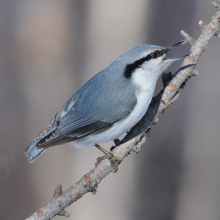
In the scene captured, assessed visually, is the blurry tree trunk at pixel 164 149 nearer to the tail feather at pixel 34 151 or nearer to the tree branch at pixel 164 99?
the tree branch at pixel 164 99

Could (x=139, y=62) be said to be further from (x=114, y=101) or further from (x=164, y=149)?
(x=164, y=149)

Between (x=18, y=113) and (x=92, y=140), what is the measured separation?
2249mm

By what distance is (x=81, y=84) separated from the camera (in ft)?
14.7

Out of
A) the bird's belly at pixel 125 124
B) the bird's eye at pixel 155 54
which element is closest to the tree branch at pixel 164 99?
the bird's belly at pixel 125 124

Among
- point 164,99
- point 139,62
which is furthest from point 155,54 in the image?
point 164,99

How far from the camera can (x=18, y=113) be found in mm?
4742

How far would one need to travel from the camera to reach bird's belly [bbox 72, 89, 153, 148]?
254 cm

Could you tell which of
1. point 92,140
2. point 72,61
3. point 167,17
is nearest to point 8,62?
point 72,61

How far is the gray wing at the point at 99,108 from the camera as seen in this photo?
259 centimetres

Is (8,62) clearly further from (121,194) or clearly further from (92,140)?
(92,140)

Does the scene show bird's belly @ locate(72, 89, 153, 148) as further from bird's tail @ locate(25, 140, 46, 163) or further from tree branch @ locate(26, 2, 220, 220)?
bird's tail @ locate(25, 140, 46, 163)

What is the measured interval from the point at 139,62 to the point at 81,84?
6.42 feet

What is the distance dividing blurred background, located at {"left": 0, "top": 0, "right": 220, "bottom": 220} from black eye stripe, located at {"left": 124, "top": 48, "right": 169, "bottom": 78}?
1.65 meters

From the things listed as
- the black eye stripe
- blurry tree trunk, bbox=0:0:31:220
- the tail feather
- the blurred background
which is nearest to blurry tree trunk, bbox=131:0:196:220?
the blurred background
